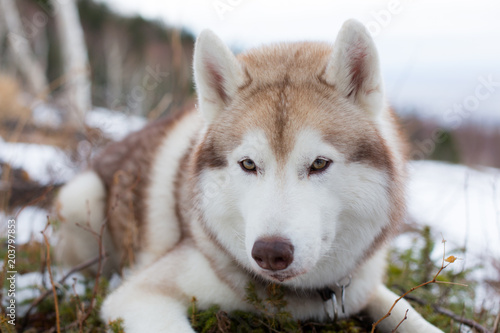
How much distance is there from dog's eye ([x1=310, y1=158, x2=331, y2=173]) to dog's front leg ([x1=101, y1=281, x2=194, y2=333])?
43.8 inches

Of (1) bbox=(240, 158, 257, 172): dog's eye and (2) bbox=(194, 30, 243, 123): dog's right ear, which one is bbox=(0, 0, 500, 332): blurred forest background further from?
(1) bbox=(240, 158, 257, 172): dog's eye

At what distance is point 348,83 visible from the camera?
86.7 inches

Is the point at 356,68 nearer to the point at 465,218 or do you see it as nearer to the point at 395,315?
the point at 395,315

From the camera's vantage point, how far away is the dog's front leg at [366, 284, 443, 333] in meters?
2.31

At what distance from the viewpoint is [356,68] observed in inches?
85.5

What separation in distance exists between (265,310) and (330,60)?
141cm

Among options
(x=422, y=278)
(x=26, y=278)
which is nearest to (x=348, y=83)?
(x=422, y=278)

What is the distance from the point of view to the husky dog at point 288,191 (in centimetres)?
191

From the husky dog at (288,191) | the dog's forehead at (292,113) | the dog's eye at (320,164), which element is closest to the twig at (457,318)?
the husky dog at (288,191)

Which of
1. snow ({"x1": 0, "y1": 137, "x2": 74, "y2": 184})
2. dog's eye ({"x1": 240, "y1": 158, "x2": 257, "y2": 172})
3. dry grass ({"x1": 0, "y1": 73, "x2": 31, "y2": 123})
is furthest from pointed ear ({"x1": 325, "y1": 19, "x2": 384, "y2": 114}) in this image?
dry grass ({"x1": 0, "y1": 73, "x2": 31, "y2": 123})

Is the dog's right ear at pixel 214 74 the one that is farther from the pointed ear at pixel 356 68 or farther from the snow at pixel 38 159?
the snow at pixel 38 159

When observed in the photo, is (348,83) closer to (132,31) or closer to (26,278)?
(26,278)

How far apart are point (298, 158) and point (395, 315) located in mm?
1232

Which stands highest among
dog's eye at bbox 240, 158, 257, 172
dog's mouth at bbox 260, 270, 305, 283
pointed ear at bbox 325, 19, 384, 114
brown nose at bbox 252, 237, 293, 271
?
pointed ear at bbox 325, 19, 384, 114
